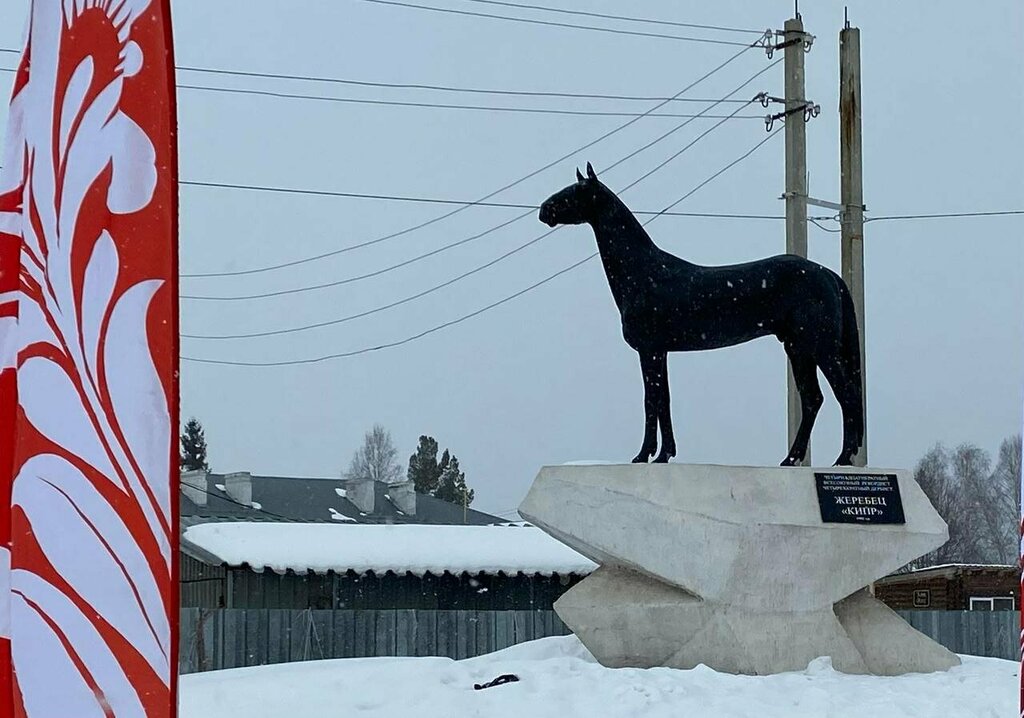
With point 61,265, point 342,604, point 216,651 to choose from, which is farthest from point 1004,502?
point 61,265

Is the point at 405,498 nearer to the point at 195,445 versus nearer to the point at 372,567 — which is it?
the point at 372,567

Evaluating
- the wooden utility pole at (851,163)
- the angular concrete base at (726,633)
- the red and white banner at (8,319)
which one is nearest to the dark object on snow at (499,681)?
the angular concrete base at (726,633)

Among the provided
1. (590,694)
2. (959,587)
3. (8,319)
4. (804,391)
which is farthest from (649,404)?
(959,587)

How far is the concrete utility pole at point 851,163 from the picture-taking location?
48.8ft

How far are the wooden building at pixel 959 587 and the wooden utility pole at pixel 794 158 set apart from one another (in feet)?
46.4

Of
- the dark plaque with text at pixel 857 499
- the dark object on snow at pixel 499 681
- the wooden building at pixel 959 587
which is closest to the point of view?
the dark object on snow at pixel 499 681

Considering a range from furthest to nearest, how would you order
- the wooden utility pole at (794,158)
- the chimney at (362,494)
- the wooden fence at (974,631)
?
the chimney at (362,494) → the wooden fence at (974,631) → the wooden utility pole at (794,158)

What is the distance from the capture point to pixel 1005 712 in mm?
8711

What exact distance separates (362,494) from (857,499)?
989 inches

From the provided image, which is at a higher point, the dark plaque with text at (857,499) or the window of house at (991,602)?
the dark plaque with text at (857,499)

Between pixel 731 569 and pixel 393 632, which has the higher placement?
pixel 731 569

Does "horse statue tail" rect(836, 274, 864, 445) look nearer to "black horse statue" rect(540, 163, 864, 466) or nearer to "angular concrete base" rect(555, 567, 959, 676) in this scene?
"black horse statue" rect(540, 163, 864, 466)

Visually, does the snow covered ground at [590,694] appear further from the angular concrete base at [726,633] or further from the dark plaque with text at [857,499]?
the dark plaque with text at [857,499]

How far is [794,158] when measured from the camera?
14867mm
